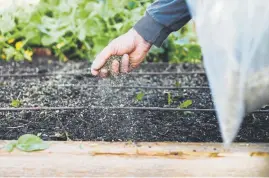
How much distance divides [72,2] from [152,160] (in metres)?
1.84

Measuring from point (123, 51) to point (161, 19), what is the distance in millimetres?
180

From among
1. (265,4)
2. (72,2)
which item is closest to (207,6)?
(265,4)

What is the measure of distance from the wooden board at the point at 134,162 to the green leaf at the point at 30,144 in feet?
0.06

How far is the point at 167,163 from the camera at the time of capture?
1.50 meters

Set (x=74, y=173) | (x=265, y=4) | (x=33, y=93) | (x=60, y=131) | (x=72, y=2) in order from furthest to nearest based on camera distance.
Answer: (x=72, y=2)
(x=33, y=93)
(x=60, y=131)
(x=74, y=173)
(x=265, y=4)

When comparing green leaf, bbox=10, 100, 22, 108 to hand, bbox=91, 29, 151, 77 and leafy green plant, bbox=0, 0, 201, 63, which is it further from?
leafy green plant, bbox=0, 0, 201, 63

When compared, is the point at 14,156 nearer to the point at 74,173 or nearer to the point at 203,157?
the point at 74,173

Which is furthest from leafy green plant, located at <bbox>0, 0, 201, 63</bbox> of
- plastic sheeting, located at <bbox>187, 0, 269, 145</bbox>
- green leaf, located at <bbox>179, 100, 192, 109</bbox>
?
plastic sheeting, located at <bbox>187, 0, 269, 145</bbox>

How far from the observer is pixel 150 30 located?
1.70 meters

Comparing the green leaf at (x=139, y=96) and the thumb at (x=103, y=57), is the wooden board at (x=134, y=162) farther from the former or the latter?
the green leaf at (x=139, y=96)

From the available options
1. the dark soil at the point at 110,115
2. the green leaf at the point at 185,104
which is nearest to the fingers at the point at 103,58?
the dark soil at the point at 110,115

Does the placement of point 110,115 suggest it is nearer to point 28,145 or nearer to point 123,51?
point 123,51

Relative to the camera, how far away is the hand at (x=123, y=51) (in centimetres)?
172

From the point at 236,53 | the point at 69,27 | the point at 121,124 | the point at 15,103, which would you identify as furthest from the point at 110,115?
the point at 69,27
